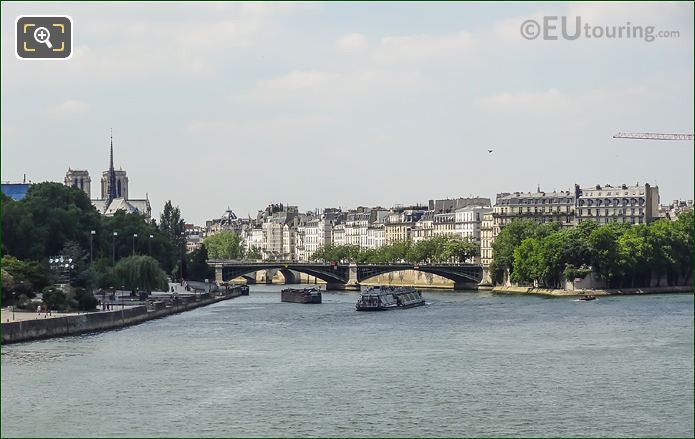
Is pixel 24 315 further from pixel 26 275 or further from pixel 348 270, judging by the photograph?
pixel 348 270

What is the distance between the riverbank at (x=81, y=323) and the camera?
53.7 meters

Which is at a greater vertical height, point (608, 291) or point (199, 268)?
point (199, 268)

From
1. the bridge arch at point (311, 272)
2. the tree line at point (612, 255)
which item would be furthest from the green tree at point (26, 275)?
the bridge arch at point (311, 272)

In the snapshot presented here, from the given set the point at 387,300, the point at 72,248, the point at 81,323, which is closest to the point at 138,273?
the point at 72,248

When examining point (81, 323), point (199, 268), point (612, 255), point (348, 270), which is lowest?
point (81, 323)

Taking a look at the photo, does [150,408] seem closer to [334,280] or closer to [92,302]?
Result: [92,302]

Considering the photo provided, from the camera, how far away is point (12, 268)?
6481 cm

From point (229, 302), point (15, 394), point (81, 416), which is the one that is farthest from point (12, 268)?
point (229, 302)

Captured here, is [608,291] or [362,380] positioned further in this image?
[608,291]

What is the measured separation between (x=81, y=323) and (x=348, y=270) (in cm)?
7495

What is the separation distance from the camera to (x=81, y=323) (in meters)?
61.5

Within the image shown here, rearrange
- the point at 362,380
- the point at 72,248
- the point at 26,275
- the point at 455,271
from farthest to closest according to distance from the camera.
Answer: the point at 455,271
the point at 72,248
the point at 26,275
the point at 362,380

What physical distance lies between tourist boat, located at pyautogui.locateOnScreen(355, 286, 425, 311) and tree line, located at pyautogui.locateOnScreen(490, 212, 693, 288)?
12.6m

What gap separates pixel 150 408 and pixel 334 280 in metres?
98.9
